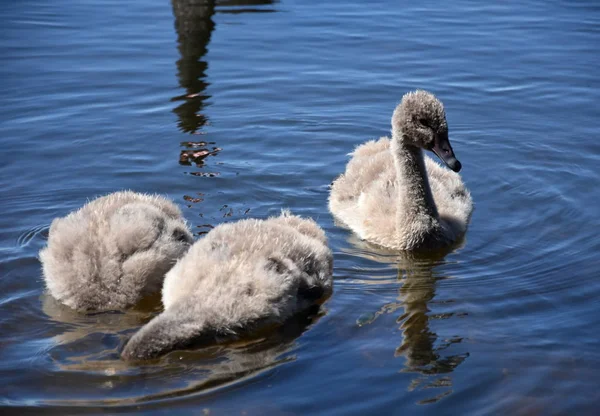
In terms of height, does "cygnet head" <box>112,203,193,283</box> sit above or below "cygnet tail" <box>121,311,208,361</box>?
above

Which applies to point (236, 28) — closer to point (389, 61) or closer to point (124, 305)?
point (389, 61)

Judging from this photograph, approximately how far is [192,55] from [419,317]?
7603 millimetres

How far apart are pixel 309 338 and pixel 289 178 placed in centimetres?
332

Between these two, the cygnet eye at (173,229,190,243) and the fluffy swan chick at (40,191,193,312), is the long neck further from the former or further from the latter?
the fluffy swan chick at (40,191,193,312)

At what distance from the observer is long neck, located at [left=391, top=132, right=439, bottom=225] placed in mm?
8055

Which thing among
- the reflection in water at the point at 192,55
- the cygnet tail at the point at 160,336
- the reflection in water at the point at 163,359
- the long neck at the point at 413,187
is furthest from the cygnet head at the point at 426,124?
the reflection in water at the point at 192,55

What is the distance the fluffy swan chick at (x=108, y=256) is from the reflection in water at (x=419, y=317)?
1549mm

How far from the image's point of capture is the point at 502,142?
10367mm

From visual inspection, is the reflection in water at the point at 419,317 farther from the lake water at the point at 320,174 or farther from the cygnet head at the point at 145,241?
the cygnet head at the point at 145,241

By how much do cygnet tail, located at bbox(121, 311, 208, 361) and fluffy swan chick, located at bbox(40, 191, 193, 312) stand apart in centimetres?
77

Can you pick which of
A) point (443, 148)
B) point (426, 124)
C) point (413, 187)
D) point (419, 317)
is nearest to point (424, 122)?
point (426, 124)

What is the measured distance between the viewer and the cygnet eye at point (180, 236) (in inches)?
270


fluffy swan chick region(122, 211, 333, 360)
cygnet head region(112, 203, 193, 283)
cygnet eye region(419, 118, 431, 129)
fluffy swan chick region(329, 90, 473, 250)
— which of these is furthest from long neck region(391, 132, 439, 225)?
cygnet head region(112, 203, 193, 283)

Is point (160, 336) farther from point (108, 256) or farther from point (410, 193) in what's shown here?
point (410, 193)
